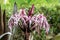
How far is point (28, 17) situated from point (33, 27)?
96 mm

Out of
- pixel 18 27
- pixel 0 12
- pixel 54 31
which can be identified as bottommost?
pixel 54 31

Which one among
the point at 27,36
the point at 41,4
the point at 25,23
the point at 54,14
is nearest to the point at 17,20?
the point at 25,23

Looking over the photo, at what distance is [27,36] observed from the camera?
1710 millimetres

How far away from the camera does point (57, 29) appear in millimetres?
3254

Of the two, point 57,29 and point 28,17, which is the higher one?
point 28,17

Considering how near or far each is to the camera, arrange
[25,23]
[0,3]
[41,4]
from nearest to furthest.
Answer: [25,23], [0,3], [41,4]

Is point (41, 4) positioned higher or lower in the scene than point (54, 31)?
higher

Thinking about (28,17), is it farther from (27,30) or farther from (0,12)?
(0,12)

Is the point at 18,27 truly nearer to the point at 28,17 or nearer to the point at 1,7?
the point at 28,17

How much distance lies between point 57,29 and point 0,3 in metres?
1.47

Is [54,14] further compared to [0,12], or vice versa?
[54,14]

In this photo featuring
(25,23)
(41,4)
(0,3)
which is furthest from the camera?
(41,4)

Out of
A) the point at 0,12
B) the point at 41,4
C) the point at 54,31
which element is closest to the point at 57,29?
the point at 54,31

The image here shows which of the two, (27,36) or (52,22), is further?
(52,22)
